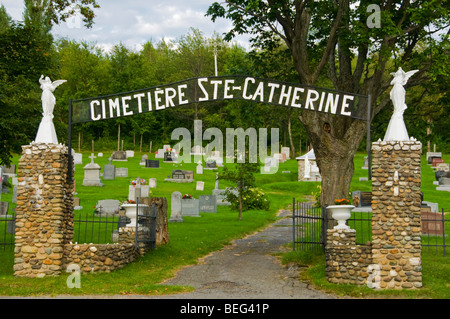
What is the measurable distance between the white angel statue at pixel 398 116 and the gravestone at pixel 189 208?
1439cm

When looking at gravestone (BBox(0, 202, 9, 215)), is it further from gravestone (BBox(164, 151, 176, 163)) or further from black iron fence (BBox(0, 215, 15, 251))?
gravestone (BBox(164, 151, 176, 163))

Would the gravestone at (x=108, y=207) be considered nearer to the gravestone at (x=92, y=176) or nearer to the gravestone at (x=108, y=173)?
the gravestone at (x=92, y=176)

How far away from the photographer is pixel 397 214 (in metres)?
12.9

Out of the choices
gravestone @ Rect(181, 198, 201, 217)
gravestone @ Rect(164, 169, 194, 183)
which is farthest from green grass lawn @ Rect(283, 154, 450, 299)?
gravestone @ Rect(164, 169, 194, 183)

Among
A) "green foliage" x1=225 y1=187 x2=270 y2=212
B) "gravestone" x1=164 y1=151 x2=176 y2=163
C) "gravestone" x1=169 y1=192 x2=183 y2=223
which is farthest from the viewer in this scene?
"gravestone" x1=164 y1=151 x2=176 y2=163

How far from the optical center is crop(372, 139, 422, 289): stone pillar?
41.9 ft

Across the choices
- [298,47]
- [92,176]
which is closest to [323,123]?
[298,47]

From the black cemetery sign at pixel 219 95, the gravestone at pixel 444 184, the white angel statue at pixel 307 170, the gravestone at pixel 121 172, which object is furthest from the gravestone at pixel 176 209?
the white angel statue at pixel 307 170

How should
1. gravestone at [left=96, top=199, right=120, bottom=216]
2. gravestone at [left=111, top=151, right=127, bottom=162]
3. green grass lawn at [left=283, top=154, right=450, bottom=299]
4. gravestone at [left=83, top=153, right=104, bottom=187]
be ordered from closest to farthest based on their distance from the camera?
green grass lawn at [left=283, top=154, right=450, bottom=299]
gravestone at [left=96, top=199, right=120, bottom=216]
gravestone at [left=83, top=153, right=104, bottom=187]
gravestone at [left=111, top=151, right=127, bottom=162]

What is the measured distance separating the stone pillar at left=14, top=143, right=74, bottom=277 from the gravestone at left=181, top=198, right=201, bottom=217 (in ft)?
40.1

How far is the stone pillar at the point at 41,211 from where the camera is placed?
13.9 m

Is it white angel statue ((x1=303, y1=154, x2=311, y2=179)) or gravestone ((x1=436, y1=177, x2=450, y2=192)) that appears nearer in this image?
gravestone ((x1=436, y1=177, x2=450, y2=192))

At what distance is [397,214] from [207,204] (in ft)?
54.4
